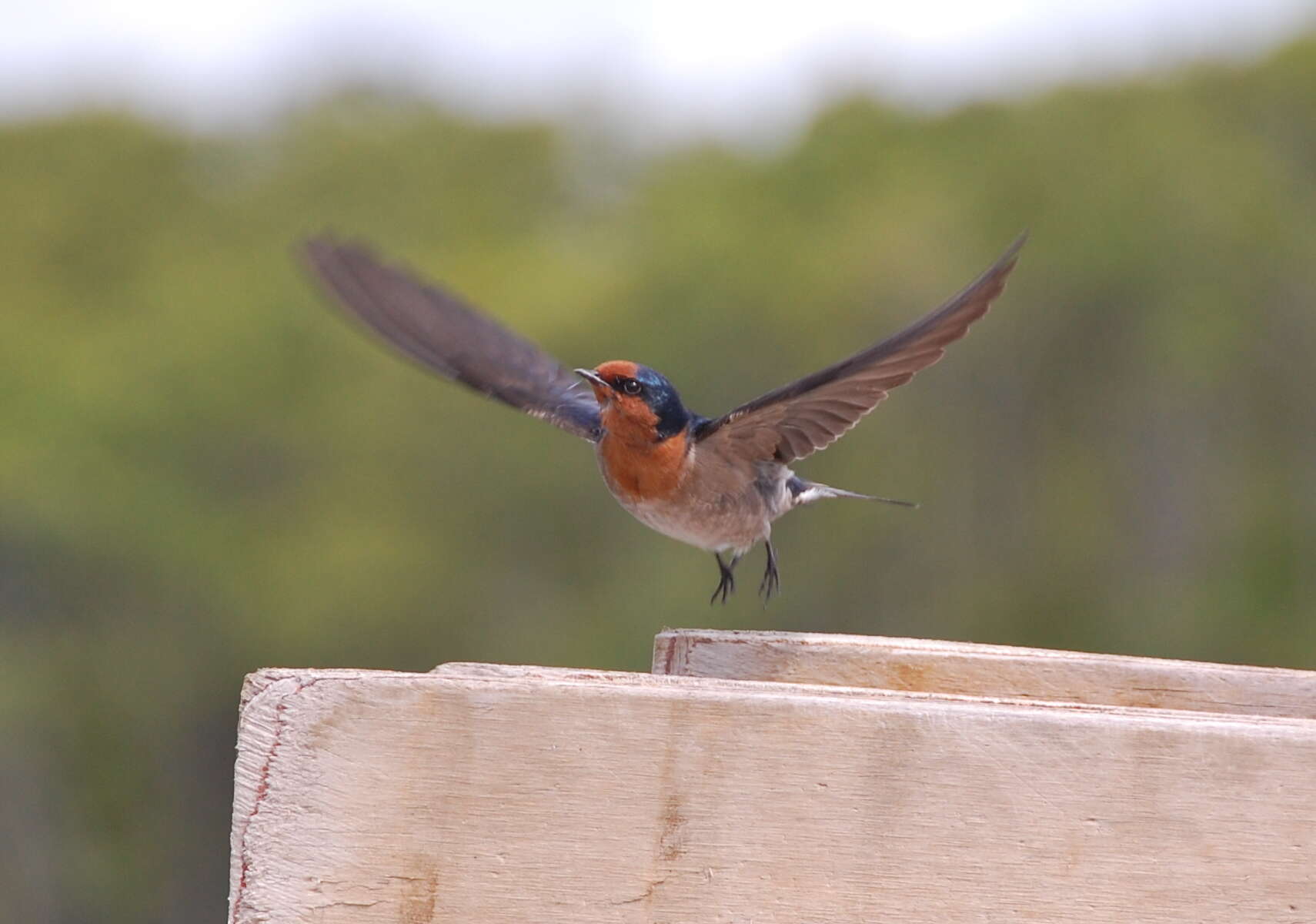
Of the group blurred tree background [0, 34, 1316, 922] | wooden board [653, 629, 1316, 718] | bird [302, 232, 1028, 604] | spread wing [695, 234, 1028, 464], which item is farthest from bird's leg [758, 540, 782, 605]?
blurred tree background [0, 34, 1316, 922]

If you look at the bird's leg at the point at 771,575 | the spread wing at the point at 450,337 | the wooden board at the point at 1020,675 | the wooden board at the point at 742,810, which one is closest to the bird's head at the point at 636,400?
the spread wing at the point at 450,337

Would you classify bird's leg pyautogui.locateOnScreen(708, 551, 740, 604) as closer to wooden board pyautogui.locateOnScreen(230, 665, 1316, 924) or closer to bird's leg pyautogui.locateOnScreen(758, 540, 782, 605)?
bird's leg pyautogui.locateOnScreen(758, 540, 782, 605)

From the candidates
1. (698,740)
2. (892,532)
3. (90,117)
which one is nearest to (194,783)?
(892,532)

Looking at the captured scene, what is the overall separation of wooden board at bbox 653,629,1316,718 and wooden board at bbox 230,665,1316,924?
4.70 feet

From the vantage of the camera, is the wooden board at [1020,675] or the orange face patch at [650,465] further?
the orange face patch at [650,465]

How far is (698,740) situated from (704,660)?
155cm

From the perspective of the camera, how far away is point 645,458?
5.96 metres

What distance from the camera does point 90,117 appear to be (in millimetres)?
51250

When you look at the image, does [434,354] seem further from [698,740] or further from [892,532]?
[892,532]

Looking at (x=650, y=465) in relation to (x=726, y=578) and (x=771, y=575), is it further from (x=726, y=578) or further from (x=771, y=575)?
(x=771, y=575)

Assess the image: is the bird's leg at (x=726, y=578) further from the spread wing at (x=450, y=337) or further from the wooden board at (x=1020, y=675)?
the wooden board at (x=1020, y=675)

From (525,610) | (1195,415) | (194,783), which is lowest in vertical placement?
(194,783)

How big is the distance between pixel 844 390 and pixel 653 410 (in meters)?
0.73

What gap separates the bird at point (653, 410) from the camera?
5.61m
